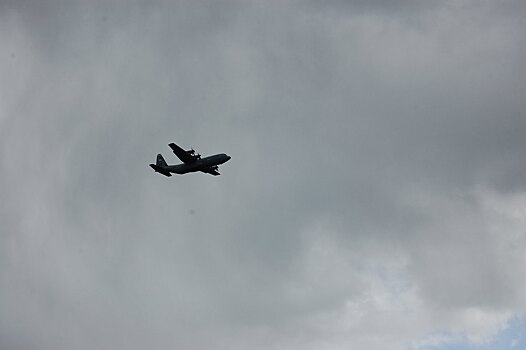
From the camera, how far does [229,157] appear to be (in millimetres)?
155625

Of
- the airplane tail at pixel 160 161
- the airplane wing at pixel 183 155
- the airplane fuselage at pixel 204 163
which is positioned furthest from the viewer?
the airplane tail at pixel 160 161

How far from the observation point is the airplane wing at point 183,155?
151 meters

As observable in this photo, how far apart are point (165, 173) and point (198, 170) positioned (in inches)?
414

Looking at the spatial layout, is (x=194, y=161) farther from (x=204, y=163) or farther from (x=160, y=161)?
(x=160, y=161)

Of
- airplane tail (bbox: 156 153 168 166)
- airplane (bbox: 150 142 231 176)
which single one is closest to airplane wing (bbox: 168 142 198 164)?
airplane (bbox: 150 142 231 176)

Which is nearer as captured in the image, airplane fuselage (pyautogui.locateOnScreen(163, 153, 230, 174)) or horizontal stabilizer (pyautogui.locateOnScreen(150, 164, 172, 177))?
airplane fuselage (pyautogui.locateOnScreen(163, 153, 230, 174))

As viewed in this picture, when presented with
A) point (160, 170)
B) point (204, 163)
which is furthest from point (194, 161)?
point (160, 170)

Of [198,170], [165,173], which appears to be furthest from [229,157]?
[165,173]

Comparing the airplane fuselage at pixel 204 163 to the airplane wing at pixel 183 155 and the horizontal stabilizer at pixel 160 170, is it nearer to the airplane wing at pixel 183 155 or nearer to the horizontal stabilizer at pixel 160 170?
the airplane wing at pixel 183 155

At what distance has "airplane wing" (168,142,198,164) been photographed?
5950 inches

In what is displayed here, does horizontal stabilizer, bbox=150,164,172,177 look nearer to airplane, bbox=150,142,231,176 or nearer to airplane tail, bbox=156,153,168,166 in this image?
airplane, bbox=150,142,231,176

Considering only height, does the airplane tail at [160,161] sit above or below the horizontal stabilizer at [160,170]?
above

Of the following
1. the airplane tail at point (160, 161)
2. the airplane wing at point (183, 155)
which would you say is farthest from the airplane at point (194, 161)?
the airplane tail at point (160, 161)

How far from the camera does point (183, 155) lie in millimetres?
153875
